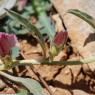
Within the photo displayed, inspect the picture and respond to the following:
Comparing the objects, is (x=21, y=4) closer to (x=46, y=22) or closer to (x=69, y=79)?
(x=46, y=22)

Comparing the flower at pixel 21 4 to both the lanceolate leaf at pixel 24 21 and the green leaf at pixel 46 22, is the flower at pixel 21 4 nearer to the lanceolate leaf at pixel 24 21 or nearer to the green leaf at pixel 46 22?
the green leaf at pixel 46 22

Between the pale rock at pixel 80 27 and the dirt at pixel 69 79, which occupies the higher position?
the pale rock at pixel 80 27

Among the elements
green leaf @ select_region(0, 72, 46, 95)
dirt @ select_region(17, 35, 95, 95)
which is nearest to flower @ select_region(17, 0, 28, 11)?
dirt @ select_region(17, 35, 95, 95)

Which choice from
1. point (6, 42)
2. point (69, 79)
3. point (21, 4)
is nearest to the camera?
point (6, 42)

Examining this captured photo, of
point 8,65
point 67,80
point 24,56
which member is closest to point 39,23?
point 24,56

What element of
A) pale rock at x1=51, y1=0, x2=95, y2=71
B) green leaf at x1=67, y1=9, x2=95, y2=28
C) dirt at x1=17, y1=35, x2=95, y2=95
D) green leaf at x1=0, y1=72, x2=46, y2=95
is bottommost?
dirt at x1=17, y1=35, x2=95, y2=95

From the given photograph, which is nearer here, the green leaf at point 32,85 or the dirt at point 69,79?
the green leaf at point 32,85

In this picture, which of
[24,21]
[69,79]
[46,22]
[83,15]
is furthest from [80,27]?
[24,21]

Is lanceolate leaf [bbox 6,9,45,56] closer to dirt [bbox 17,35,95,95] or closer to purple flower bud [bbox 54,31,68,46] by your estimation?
purple flower bud [bbox 54,31,68,46]

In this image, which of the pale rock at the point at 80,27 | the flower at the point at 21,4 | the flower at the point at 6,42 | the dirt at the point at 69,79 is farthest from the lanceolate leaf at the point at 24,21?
the flower at the point at 21,4
